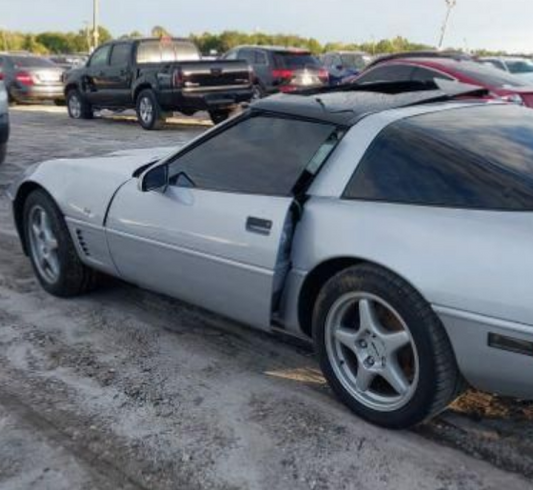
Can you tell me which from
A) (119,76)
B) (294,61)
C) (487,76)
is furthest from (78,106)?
(487,76)

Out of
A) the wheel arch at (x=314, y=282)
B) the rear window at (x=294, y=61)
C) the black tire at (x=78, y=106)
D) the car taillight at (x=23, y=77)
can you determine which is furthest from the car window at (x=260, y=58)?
the wheel arch at (x=314, y=282)

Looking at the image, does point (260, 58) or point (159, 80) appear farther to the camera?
point (260, 58)

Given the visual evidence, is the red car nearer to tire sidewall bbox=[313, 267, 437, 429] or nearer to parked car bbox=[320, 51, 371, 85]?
tire sidewall bbox=[313, 267, 437, 429]

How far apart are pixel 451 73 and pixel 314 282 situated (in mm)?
7474

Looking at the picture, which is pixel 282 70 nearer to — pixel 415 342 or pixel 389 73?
pixel 389 73

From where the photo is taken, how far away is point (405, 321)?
278 centimetres

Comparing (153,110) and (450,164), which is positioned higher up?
(450,164)

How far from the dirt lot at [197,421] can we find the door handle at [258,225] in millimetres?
767

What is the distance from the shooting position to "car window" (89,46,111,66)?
15.7m

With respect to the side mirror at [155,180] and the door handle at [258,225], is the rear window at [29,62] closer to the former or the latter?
the side mirror at [155,180]

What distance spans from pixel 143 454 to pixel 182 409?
0.39 m

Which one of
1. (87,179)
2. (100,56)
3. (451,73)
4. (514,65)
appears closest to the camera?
(87,179)

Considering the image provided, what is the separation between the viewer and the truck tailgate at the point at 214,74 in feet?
44.8

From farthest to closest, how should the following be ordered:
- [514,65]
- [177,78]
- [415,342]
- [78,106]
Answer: [514,65] → [78,106] → [177,78] → [415,342]
